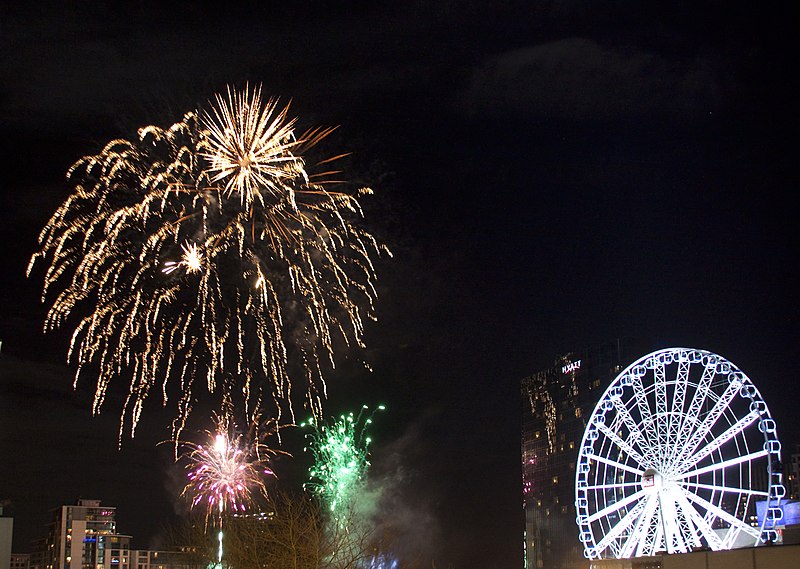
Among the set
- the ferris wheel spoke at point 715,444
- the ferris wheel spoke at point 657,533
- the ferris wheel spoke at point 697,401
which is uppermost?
the ferris wheel spoke at point 697,401

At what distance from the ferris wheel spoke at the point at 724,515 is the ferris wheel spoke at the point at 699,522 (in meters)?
0.47

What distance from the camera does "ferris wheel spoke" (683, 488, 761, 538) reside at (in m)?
57.0

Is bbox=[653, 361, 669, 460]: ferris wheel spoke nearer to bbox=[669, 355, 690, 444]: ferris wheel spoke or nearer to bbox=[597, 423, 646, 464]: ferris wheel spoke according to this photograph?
bbox=[669, 355, 690, 444]: ferris wheel spoke

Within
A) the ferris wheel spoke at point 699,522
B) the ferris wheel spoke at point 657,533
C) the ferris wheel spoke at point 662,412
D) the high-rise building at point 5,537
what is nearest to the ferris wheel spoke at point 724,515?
the ferris wheel spoke at point 699,522

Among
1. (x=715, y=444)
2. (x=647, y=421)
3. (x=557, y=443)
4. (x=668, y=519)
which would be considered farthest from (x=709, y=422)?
(x=557, y=443)

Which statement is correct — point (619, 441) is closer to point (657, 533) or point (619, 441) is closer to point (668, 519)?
point (668, 519)

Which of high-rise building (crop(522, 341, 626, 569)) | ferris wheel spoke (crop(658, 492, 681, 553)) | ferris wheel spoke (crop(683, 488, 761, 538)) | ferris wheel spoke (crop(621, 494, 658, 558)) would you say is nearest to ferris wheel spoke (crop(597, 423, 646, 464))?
ferris wheel spoke (crop(621, 494, 658, 558))

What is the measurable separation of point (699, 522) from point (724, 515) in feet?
9.05

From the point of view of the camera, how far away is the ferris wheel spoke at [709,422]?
60938mm

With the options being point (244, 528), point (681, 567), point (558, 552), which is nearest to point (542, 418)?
point (558, 552)

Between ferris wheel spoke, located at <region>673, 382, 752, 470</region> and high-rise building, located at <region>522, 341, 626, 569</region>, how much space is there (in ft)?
303

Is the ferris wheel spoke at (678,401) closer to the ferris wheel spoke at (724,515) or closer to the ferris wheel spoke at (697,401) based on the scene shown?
the ferris wheel spoke at (697,401)

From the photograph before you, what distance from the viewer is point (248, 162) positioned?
35.6 meters

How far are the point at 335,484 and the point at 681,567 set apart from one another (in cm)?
2281
